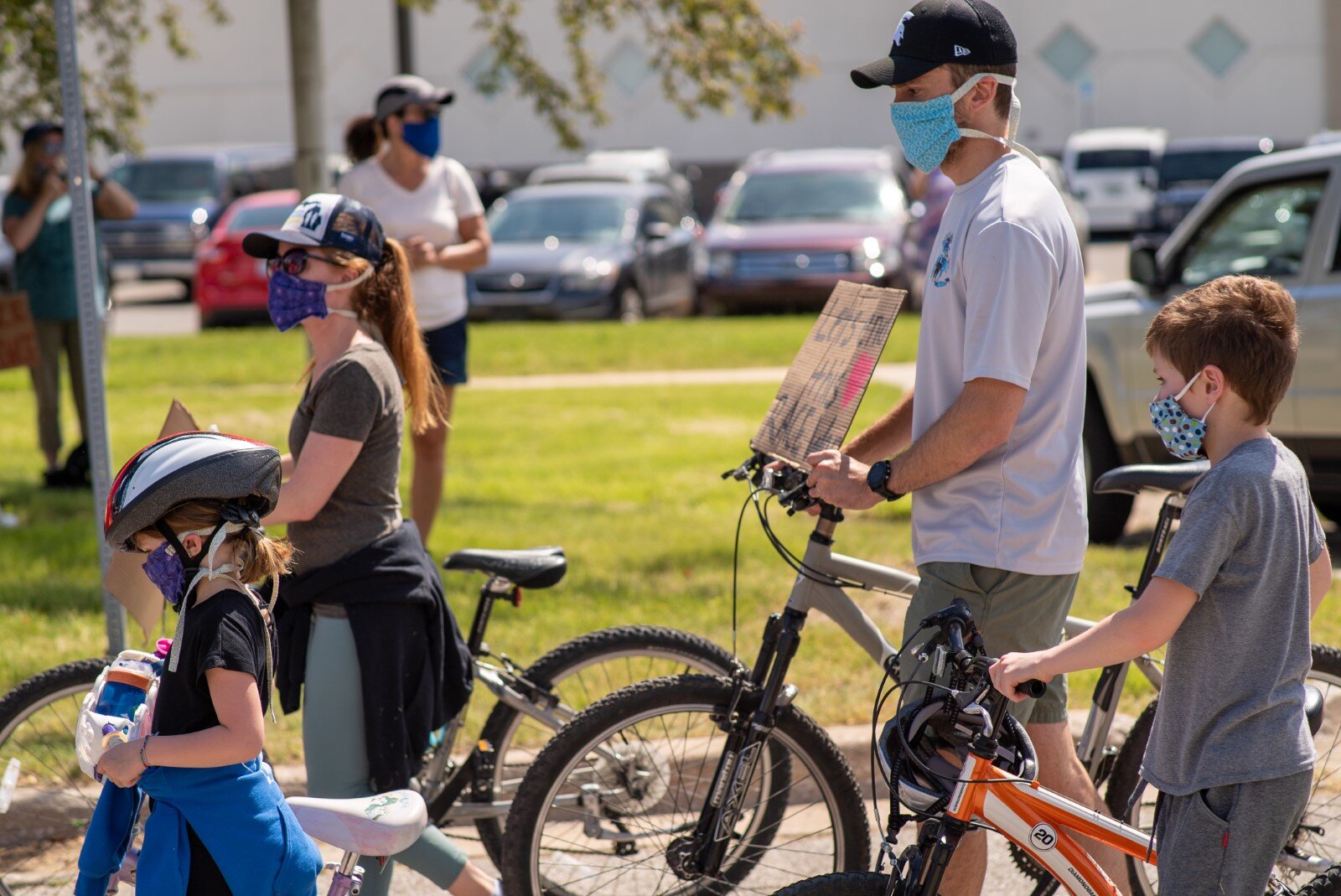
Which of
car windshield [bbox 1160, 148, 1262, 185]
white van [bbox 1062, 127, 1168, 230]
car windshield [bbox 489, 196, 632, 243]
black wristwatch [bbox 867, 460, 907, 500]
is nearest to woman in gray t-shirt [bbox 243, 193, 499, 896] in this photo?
black wristwatch [bbox 867, 460, 907, 500]

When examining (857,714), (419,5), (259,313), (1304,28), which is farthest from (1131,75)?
(857,714)

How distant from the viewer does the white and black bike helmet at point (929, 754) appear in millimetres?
2725

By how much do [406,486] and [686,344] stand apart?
629cm

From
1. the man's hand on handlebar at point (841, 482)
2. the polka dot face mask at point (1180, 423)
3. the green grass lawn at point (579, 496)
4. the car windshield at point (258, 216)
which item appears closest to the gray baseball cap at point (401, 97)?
the green grass lawn at point (579, 496)

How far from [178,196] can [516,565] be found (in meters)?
22.5

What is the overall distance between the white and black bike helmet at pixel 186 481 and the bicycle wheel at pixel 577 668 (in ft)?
4.45

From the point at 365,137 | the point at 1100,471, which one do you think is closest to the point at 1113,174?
the point at 1100,471

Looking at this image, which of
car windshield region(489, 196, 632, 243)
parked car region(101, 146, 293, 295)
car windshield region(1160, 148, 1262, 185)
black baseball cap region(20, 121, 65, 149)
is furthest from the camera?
car windshield region(1160, 148, 1262, 185)

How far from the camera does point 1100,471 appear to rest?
304 inches

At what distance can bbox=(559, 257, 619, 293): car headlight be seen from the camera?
17047 mm

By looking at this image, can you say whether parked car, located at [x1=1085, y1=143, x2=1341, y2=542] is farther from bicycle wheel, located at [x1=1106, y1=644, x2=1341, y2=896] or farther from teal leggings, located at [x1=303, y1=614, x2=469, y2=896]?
teal leggings, located at [x1=303, y1=614, x2=469, y2=896]

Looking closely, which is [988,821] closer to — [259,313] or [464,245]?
[464,245]

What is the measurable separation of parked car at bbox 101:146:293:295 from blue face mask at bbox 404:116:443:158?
1750cm

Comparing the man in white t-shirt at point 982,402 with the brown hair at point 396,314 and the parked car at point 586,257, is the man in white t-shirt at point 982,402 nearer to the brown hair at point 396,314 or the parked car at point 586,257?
the brown hair at point 396,314
